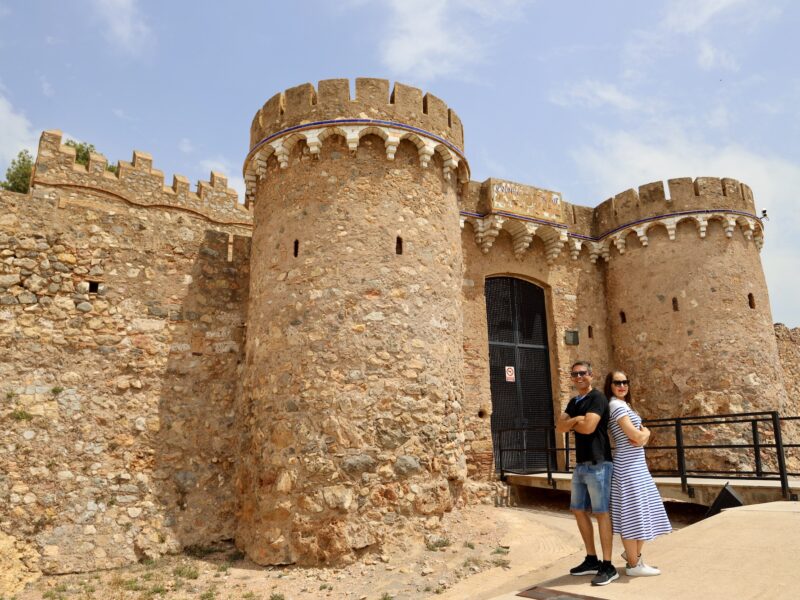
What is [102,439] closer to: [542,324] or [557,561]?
[557,561]

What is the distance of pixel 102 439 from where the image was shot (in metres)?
8.39

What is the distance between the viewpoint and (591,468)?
5.02 meters

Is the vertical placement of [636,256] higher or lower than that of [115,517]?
higher

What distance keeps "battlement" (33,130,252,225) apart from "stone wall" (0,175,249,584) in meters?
5.17

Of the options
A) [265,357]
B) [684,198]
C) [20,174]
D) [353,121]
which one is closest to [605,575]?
[265,357]

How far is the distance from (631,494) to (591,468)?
37cm

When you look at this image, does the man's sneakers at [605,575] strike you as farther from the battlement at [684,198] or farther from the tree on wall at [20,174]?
the tree on wall at [20,174]

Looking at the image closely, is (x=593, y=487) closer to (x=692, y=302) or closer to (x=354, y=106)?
(x=354, y=106)

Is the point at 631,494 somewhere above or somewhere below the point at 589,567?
above

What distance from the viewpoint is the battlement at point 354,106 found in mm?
9367

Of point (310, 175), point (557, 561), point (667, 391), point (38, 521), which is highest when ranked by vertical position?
point (310, 175)

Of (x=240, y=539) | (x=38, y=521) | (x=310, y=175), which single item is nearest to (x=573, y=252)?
(x=310, y=175)

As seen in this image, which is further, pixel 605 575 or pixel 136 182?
pixel 136 182

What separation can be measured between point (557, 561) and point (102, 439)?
20.7 ft
